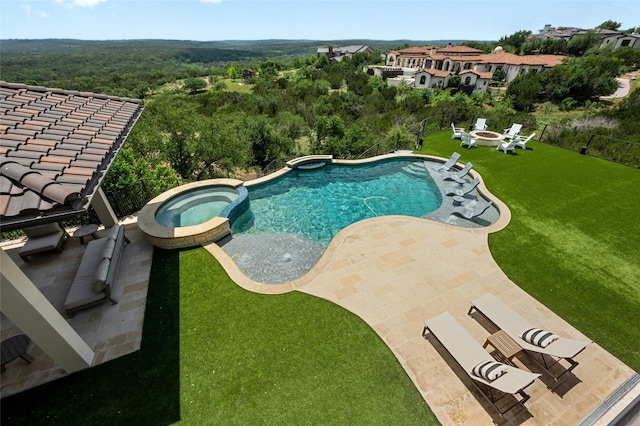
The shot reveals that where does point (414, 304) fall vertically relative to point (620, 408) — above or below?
above

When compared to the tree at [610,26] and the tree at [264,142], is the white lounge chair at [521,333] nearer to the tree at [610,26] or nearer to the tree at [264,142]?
the tree at [264,142]

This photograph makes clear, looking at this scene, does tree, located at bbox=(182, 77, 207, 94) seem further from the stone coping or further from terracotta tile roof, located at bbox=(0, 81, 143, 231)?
the stone coping

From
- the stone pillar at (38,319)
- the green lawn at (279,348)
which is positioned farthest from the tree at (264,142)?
the stone pillar at (38,319)

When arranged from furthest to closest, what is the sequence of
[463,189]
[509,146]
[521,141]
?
[521,141] → [509,146] → [463,189]

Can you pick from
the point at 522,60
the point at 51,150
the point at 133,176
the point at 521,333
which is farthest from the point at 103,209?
the point at 522,60

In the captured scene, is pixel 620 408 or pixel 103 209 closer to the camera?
pixel 620 408

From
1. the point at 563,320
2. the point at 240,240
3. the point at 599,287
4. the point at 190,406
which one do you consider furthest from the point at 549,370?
the point at 240,240

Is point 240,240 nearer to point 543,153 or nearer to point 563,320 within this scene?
point 563,320

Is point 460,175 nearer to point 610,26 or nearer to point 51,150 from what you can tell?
point 51,150
